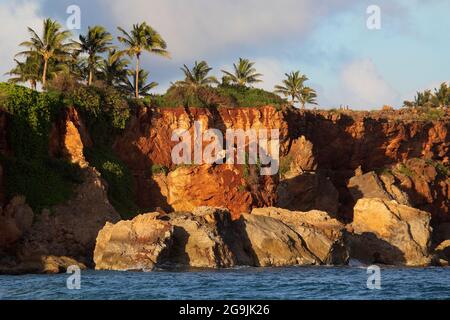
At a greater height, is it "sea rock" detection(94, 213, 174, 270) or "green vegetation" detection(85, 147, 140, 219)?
"green vegetation" detection(85, 147, 140, 219)

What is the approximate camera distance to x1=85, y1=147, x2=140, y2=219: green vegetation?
48.3 m

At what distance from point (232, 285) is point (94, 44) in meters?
32.6

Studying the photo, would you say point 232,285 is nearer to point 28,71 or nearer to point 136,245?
point 136,245

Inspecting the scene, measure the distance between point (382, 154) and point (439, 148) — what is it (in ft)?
21.0

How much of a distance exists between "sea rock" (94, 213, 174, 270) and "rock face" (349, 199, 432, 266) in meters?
14.8

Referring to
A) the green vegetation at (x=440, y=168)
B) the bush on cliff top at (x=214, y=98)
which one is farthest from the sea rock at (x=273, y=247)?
the green vegetation at (x=440, y=168)

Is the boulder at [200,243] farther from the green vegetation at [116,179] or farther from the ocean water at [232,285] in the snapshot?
the green vegetation at [116,179]

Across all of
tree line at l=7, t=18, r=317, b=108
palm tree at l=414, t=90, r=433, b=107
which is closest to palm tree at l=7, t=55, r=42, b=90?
tree line at l=7, t=18, r=317, b=108

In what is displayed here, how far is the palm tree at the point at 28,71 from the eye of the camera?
61062 mm

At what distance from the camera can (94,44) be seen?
5847 centimetres

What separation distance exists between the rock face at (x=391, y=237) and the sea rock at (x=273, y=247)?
7.11m

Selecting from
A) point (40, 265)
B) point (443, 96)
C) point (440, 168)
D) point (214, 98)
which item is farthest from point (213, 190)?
point (443, 96)

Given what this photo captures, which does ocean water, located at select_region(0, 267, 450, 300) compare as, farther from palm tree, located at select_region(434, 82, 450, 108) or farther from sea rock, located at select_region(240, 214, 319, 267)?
palm tree, located at select_region(434, 82, 450, 108)

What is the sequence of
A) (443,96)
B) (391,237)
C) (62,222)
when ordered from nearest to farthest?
(62,222) → (391,237) → (443,96)
